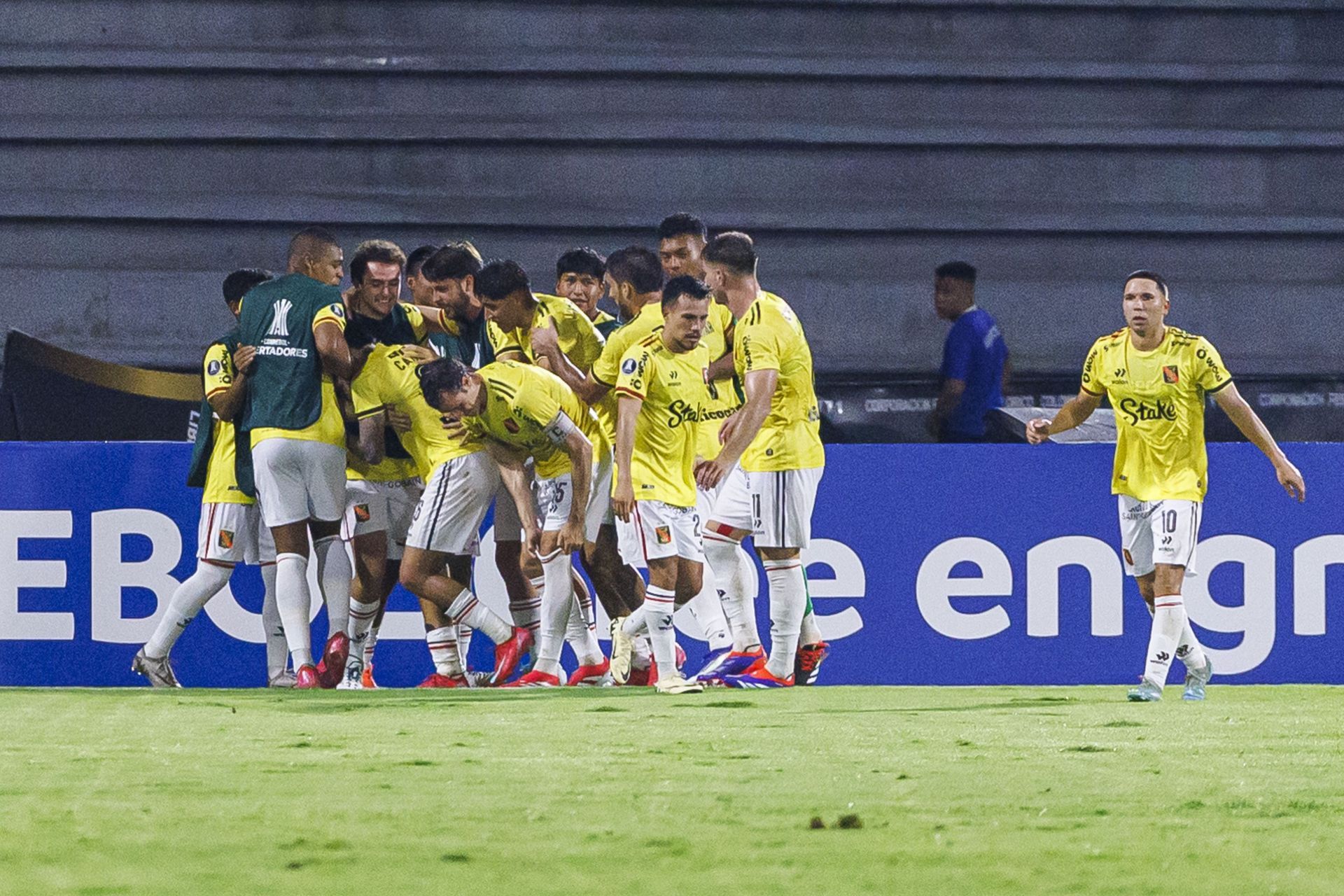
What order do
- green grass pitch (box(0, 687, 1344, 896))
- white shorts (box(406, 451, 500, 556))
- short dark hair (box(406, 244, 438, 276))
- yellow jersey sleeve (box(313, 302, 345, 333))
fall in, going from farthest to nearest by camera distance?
short dark hair (box(406, 244, 438, 276)) → yellow jersey sleeve (box(313, 302, 345, 333)) → white shorts (box(406, 451, 500, 556)) → green grass pitch (box(0, 687, 1344, 896))

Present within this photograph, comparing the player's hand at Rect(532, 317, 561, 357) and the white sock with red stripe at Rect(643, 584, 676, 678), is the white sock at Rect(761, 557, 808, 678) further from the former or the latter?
the player's hand at Rect(532, 317, 561, 357)

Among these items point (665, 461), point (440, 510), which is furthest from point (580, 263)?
point (440, 510)

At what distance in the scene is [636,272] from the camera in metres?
8.59

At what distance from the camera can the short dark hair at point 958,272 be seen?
399 inches

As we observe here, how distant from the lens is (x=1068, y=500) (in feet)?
29.0

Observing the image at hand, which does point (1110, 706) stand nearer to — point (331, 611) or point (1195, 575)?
point (1195, 575)

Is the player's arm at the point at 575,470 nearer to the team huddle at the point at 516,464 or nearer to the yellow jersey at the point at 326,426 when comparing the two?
the team huddle at the point at 516,464

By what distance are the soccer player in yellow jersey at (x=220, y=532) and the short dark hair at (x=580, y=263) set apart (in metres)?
1.39

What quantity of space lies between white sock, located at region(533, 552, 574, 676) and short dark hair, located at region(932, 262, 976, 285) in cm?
296

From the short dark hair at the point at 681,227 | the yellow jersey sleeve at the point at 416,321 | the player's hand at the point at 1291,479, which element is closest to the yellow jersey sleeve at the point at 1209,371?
the player's hand at the point at 1291,479

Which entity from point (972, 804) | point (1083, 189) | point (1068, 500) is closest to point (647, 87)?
point (1083, 189)

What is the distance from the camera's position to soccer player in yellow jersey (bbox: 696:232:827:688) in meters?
8.02

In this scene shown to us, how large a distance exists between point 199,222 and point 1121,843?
8.06 m

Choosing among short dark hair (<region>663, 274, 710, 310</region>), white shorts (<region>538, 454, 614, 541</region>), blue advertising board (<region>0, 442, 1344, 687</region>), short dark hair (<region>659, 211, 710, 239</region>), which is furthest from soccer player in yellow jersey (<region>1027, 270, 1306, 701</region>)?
white shorts (<region>538, 454, 614, 541</region>)
